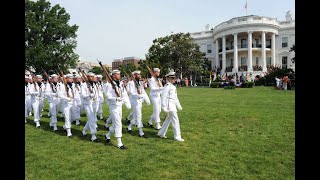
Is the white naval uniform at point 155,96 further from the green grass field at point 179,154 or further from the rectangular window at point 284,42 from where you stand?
the rectangular window at point 284,42

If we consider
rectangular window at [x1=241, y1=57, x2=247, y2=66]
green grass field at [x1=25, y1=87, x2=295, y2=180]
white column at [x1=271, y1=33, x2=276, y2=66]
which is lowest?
green grass field at [x1=25, y1=87, x2=295, y2=180]

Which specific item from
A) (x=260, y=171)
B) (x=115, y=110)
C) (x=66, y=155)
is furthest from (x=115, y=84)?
(x=260, y=171)

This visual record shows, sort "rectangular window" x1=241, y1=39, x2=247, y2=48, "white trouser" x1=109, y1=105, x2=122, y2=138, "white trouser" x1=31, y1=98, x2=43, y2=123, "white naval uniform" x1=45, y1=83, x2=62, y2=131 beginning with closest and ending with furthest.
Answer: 1. "white trouser" x1=109, y1=105, x2=122, y2=138
2. "white naval uniform" x1=45, y1=83, x2=62, y2=131
3. "white trouser" x1=31, y1=98, x2=43, y2=123
4. "rectangular window" x1=241, y1=39, x2=247, y2=48

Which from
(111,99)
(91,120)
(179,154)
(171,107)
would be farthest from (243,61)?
(179,154)

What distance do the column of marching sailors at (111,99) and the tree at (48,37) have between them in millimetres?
28358

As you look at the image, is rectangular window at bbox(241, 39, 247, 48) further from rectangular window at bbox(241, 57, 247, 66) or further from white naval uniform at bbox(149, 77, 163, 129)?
white naval uniform at bbox(149, 77, 163, 129)

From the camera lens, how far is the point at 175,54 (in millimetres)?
44156

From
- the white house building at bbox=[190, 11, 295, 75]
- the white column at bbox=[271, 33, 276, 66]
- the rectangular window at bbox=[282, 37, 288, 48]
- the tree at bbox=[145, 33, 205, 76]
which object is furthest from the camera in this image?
the rectangular window at bbox=[282, 37, 288, 48]

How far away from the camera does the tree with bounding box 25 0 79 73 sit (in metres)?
41.2

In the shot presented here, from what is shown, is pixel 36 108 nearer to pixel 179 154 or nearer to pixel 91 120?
pixel 91 120

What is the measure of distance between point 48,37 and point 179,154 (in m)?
42.5

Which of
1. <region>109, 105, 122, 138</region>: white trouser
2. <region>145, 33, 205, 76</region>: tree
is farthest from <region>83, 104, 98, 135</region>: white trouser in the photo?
<region>145, 33, 205, 76</region>: tree

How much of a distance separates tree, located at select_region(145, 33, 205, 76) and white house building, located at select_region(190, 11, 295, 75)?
42.4 ft
